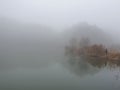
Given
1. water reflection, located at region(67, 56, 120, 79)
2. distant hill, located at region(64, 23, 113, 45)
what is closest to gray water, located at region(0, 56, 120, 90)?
water reflection, located at region(67, 56, 120, 79)

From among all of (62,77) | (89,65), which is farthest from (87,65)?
(62,77)

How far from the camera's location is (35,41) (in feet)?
11.0

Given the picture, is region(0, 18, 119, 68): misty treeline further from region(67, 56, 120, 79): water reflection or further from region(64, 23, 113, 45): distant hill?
region(67, 56, 120, 79): water reflection

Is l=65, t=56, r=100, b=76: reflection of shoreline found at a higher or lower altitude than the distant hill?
lower

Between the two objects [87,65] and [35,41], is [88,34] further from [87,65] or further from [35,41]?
[35,41]

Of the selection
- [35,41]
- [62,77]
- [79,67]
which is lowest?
[62,77]

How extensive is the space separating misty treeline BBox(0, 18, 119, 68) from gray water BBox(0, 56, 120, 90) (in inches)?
3.5

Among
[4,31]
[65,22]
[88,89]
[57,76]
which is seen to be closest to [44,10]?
[65,22]

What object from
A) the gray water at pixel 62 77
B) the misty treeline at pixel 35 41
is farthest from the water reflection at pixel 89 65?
the misty treeline at pixel 35 41

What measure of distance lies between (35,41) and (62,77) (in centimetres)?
55

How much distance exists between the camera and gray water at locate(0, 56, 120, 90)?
3.13m

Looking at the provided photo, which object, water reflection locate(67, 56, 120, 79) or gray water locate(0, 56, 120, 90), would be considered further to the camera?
water reflection locate(67, 56, 120, 79)

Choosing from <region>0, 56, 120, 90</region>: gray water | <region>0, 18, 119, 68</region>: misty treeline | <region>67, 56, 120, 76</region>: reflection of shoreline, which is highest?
<region>0, 18, 119, 68</region>: misty treeline

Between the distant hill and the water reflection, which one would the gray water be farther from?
the distant hill
